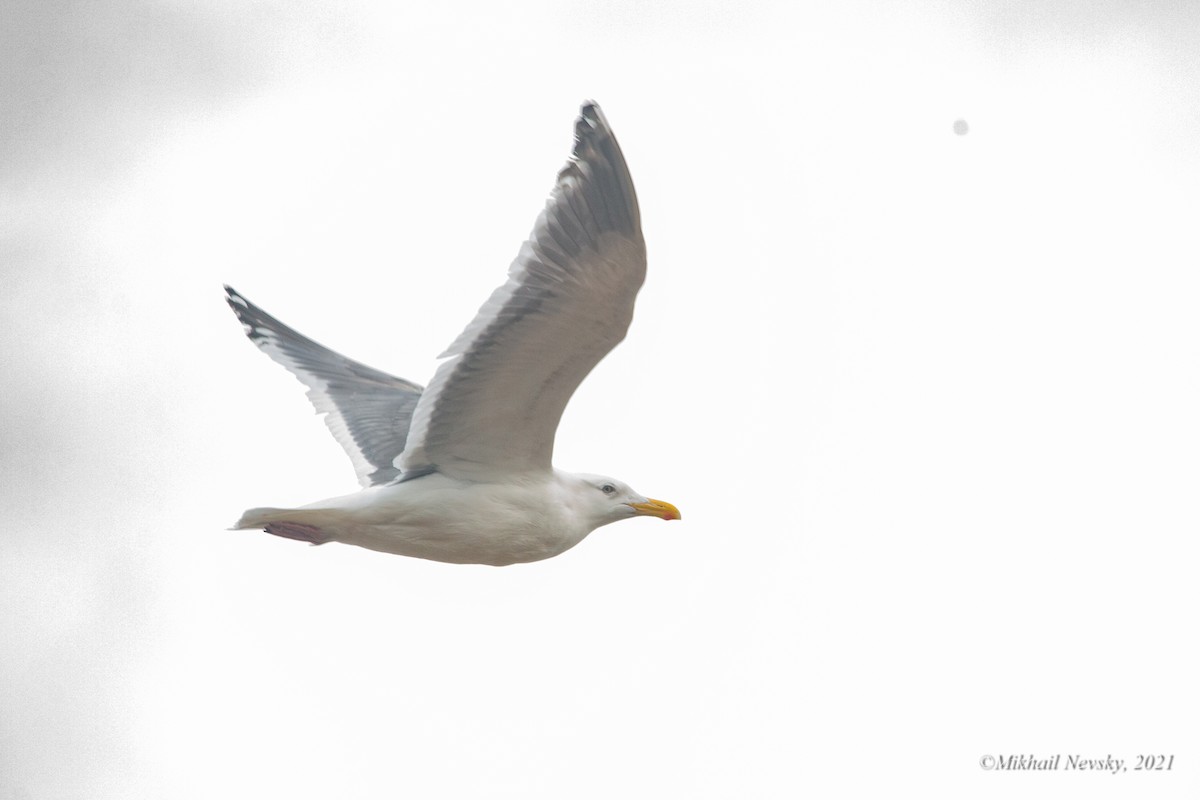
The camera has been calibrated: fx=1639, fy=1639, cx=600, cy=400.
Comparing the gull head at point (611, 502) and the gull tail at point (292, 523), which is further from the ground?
the gull head at point (611, 502)

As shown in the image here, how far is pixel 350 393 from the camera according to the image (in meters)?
12.1

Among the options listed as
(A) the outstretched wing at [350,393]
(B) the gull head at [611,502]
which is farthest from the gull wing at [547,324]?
(A) the outstretched wing at [350,393]

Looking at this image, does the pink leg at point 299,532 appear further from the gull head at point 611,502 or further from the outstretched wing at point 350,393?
the gull head at point 611,502

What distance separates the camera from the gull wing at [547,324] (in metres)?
8.79

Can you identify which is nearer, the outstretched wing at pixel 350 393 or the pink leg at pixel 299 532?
the pink leg at pixel 299 532

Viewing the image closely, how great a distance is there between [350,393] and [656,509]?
270cm

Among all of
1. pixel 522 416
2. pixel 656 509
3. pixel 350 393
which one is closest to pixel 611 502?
pixel 656 509

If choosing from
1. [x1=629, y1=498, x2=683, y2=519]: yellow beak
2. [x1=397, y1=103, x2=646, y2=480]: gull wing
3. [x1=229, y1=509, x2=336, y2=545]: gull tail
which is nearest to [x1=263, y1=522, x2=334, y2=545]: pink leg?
[x1=229, y1=509, x2=336, y2=545]: gull tail

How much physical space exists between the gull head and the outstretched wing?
1503 mm

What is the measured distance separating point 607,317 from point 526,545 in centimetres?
171

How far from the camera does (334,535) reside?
983cm

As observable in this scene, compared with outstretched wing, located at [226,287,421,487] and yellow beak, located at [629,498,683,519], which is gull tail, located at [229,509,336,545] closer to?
outstretched wing, located at [226,287,421,487]

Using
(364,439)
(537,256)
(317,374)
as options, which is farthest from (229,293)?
(537,256)

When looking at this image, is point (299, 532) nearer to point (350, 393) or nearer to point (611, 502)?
point (611, 502)
